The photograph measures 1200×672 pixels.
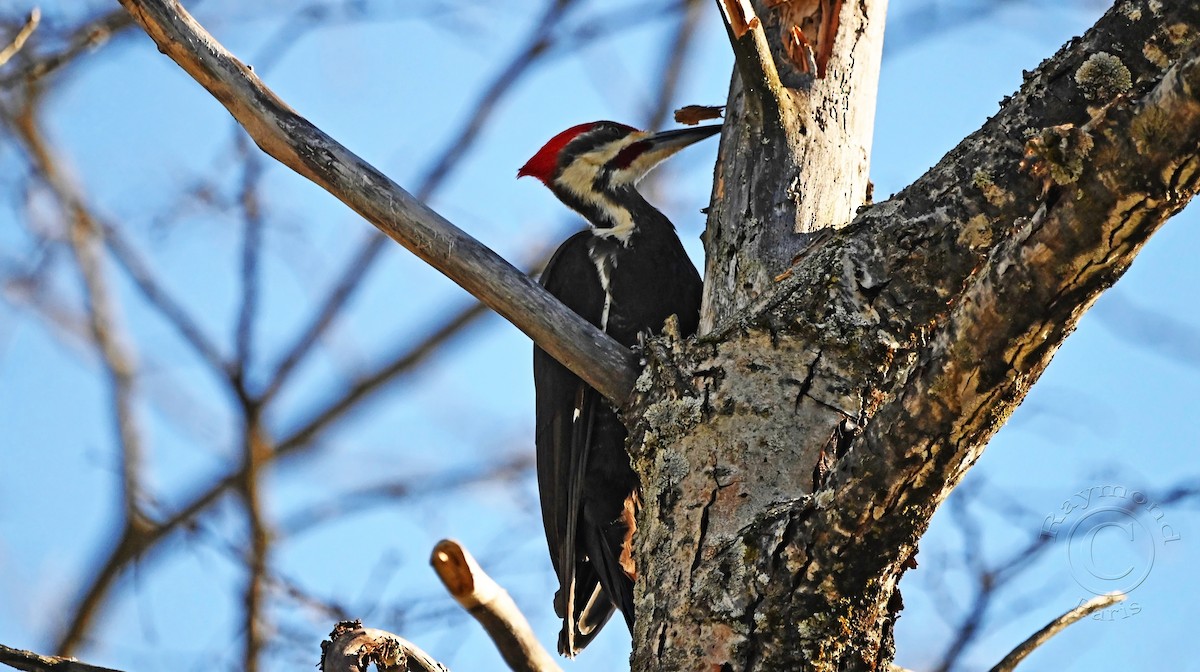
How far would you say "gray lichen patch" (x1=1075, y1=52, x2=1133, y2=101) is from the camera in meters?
1.97

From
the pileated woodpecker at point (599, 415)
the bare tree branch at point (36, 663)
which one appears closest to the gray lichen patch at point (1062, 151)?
the bare tree branch at point (36, 663)

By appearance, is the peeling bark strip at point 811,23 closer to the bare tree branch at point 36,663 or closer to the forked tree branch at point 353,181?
the forked tree branch at point 353,181

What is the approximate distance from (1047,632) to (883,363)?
22.1 inches


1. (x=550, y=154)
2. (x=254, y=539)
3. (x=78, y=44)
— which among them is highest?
(x=78, y=44)

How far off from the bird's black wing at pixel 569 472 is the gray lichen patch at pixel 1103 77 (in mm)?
1523

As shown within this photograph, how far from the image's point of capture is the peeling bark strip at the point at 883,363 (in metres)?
1.38

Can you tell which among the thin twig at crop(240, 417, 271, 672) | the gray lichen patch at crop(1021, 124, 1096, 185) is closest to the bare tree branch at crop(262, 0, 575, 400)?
the thin twig at crop(240, 417, 271, 672)

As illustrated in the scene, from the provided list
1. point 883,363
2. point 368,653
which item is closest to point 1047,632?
point 883,363

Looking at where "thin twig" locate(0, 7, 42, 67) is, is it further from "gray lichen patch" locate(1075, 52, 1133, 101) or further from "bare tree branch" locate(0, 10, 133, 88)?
"gray lichen patch" locate(1075, 52, 1133, 101)

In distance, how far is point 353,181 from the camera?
2.19 m

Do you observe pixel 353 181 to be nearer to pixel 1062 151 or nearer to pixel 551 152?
pixel 1062 151

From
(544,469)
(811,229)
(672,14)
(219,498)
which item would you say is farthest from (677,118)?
(672,14)

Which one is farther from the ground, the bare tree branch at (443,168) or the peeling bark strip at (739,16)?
the bare tree branch at (443,168)

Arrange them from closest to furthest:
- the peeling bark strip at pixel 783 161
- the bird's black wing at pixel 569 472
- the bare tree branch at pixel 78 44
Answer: the peeling bark strip at pixel 783 161 → the bird's black wing at pixel 569 472 → the bare tree branch at pixel 78 44
